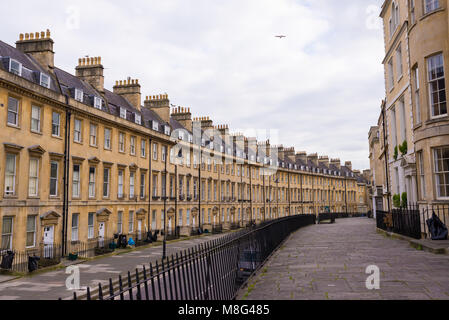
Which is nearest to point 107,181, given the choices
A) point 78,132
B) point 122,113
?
point 78,132

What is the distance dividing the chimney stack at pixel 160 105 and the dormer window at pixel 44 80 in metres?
20.9

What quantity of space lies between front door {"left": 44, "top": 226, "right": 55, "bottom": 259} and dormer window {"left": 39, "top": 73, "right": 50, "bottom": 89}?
9.55m

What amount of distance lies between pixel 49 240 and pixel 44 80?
10.7m

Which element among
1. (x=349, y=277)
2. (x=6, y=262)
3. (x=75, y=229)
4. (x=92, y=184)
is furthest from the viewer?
(x=92, y=184)

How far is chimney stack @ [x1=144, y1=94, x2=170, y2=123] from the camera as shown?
4665cm

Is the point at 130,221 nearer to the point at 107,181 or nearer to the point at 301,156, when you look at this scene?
the point at 107,181

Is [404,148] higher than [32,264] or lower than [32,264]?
higher

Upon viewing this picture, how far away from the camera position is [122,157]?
33.5m

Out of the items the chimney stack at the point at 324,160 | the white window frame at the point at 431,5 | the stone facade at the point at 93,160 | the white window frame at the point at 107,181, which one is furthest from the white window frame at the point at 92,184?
the chimney stack at the point at 324,160

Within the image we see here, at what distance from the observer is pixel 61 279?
63.4ft

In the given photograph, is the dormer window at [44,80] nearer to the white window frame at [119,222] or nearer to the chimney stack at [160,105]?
the white window frame at [119,222]

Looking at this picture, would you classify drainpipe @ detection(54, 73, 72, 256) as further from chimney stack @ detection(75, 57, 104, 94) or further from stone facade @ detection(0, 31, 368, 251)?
chimney stack @ detection(75, 57, 104, 94)
